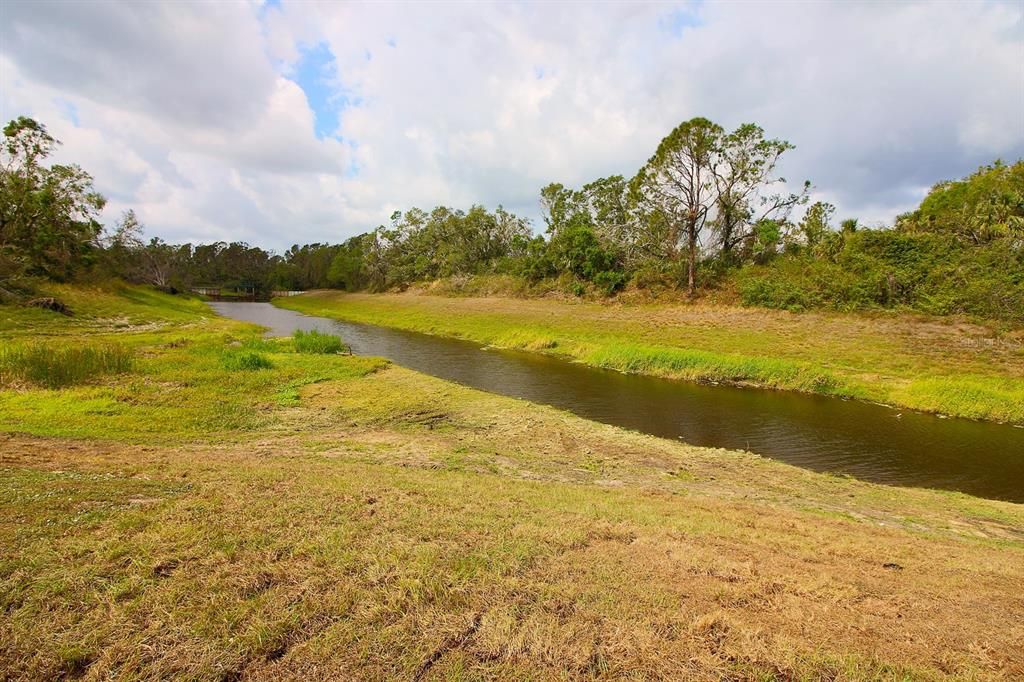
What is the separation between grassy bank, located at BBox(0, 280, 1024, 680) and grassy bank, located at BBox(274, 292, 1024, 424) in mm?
11119

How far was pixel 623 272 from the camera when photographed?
47.5 meters

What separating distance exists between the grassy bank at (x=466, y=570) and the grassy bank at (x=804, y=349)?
1112 centimetres

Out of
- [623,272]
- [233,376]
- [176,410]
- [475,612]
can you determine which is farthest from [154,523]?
[623,272]

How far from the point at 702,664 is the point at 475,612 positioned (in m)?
1.71

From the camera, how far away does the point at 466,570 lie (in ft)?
14.6

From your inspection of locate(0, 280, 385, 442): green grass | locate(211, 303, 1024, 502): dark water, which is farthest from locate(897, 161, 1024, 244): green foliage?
locate(0, 280, 385, 442): green grass

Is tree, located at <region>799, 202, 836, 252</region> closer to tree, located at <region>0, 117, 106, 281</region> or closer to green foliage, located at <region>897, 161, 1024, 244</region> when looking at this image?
green foliage, located at <region>897, 161, 1024, 244</region>

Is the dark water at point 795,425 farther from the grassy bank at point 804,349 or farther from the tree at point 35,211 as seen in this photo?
the tree at point 35,211

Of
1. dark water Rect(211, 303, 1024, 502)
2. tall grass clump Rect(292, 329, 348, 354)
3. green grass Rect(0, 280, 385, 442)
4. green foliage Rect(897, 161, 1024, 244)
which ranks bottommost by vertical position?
dark water Rect(211, 303, 1024, 502)

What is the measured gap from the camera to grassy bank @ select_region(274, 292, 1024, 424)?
1850cm

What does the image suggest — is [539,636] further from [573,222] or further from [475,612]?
[573,222]

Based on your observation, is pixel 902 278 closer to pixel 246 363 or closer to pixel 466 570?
pixel 466 570

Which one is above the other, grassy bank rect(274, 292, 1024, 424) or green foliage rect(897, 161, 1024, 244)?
green foliage rect(897, 161, 1024, 244)

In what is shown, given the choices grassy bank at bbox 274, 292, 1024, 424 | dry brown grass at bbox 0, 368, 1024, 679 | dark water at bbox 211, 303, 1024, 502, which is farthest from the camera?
grassy bank at bbox 274, 292, 1024, 424
